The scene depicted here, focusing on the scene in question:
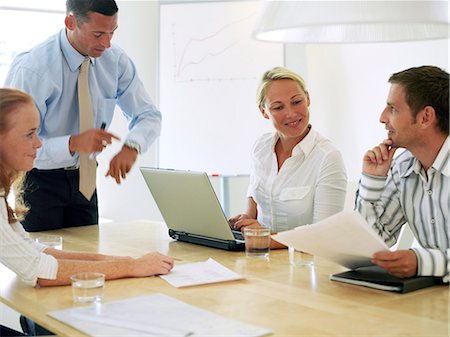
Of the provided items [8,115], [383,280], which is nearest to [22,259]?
[8,115]

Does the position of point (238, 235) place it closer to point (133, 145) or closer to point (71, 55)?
point (133, 145)

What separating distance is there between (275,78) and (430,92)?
779mm

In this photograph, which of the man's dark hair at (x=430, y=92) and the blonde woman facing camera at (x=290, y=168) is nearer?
the man's dark hair at (x=430, y=92)

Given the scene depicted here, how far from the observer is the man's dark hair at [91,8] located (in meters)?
2.76

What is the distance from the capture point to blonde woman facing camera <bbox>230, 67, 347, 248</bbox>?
248 centimetres

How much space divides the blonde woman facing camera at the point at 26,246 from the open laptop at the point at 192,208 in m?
0.35

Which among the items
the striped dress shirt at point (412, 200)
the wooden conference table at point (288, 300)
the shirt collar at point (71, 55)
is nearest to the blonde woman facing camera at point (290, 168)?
the striped dress shirt at point (412, 200)

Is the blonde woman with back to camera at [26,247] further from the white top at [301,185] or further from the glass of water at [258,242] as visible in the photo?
the white top at [301,185]

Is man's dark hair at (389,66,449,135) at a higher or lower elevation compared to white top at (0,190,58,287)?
higher

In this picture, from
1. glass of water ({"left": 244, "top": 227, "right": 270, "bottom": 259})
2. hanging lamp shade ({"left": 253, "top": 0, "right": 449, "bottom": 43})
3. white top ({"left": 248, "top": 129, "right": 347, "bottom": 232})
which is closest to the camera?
hanging lamp shade ({"left": 253, "top": 0, "right": 449, "bottom": 43})

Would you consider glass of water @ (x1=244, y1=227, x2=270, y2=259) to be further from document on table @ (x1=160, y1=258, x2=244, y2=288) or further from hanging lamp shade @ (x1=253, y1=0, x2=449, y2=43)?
hanging lamp shade @ (x1=253, y1=0, x2=449, y2=43)

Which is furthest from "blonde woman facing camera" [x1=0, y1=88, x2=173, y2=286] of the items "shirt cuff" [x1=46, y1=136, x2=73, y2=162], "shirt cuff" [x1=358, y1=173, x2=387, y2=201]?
"shirt cuff" [x1=358, y1=173, x2=387, y2=201]

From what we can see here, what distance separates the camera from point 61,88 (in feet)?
9.14

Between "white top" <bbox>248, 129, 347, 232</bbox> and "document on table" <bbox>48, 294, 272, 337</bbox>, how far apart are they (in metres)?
0.98
